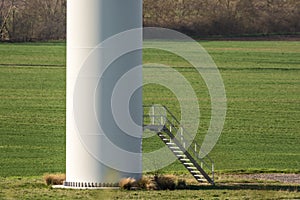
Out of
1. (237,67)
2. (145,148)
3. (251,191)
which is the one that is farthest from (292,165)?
(237,67)

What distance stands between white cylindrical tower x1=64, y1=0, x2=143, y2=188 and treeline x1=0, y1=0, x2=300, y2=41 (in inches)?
2159

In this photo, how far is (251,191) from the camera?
33.2 metres

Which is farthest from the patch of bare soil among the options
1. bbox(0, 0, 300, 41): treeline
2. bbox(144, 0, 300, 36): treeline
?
bbox(144, 0, 300, 36): treeline

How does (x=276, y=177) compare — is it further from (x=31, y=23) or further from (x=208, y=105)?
(x=31, y=23)

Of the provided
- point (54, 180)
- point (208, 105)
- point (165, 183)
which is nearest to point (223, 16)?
point (208, 105)

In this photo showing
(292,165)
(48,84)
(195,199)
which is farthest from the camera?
(48,84)

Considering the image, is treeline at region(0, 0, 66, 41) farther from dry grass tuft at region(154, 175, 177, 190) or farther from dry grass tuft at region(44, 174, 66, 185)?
dry grass tuft at region(154, 175, 177, 190)

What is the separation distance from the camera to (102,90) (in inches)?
1323

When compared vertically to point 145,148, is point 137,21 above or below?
above

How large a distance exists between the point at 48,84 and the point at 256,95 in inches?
476

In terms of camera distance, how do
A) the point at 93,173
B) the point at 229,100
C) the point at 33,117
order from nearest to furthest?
the point at 93,173 → the point at 33,117 → the point at 229,100

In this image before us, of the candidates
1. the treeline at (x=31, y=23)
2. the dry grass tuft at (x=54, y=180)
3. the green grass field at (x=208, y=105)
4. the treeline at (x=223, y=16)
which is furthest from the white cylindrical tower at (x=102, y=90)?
the treeline at (x=223, y=16)

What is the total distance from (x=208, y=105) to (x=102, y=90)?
30.3 meters

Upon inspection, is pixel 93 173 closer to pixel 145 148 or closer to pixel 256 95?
pixel 145 148
